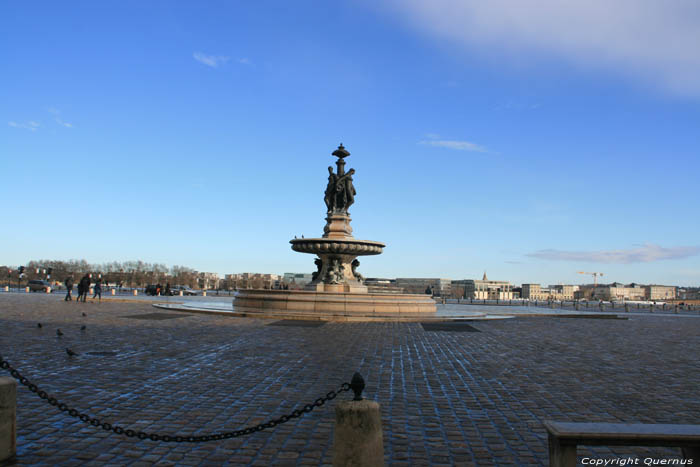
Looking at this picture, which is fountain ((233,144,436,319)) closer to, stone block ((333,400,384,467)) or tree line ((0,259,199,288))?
stone block ((333,400,384,467))

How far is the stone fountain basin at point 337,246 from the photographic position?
25.1 m

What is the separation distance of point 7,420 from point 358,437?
9.93 ft

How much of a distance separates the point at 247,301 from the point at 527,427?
19.0 m

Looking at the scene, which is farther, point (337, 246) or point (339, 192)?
point (339, 192)

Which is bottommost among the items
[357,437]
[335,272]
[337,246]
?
[357,437]

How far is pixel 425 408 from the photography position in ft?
20.8

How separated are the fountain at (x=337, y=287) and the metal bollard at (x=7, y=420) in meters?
15.4

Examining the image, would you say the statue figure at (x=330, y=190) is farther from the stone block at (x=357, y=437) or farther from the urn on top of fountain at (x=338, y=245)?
the stone block at (x=357, y=437)

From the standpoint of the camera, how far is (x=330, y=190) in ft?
93.5

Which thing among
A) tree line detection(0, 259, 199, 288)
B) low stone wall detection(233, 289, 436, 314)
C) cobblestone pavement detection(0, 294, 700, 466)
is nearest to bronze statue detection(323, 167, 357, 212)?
low stone wall detection(233, 289, 436, 314)

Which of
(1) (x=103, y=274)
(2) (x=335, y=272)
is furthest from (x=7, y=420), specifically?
(1) (x=103, y=274)

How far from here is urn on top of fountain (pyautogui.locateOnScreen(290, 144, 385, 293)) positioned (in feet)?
82.9

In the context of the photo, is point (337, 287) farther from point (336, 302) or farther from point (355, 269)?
point (336, 302)

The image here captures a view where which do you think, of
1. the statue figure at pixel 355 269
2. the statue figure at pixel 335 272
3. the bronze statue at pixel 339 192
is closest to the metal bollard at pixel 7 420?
the statue figure at pixel 335 272
